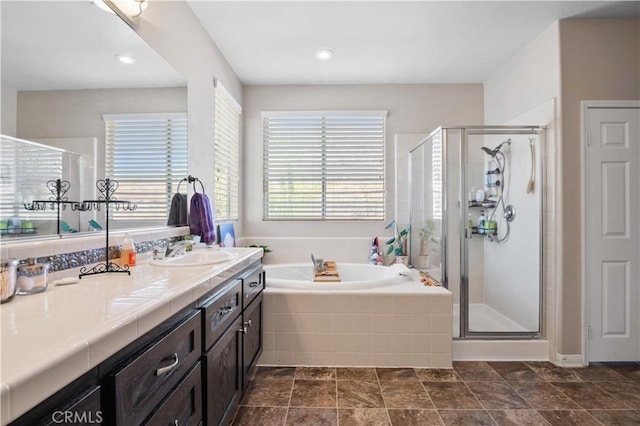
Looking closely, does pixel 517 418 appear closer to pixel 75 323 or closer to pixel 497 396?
pixel 497 396

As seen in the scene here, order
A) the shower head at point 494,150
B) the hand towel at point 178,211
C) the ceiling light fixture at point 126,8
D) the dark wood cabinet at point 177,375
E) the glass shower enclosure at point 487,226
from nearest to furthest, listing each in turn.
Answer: the dark wood cabinet at point 177,375 < the ceiling light fixture at point 126,8 < the hand towel at point 178,211 < the glass shower enclosure at point 487,226 < the shower head at point 494,150

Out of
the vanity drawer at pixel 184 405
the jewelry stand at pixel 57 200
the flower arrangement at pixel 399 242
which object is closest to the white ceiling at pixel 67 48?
the jewelry stand at pixel 57 200

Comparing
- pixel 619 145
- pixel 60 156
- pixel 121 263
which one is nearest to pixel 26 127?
pixel 60 156

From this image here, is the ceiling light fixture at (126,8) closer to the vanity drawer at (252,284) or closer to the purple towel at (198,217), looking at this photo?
the purple towel at (198,217)

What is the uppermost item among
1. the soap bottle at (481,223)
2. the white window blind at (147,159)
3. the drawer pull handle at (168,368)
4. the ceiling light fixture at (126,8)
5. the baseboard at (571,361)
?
the ceiling light fixture at (126,8)

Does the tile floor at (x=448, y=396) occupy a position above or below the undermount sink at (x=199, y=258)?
below

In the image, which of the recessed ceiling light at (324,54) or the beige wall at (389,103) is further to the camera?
the beige wall at (389,103)

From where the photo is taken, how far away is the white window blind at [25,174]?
1.02 meters

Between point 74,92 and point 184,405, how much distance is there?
4.18 ft

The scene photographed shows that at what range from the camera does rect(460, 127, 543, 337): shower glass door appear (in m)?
2.55

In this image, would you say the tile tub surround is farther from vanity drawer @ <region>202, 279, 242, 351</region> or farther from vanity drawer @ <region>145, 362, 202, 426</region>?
vanity drawer @ <region>145, 362, 202, 426</region>

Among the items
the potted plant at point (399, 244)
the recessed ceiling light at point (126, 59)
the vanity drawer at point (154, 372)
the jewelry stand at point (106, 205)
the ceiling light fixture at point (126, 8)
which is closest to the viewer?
the vanity drawer at point (154, 372)

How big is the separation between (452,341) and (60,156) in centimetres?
252

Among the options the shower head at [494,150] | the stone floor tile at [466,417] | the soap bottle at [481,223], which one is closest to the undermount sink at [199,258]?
the stone floor tile at [466,417]
